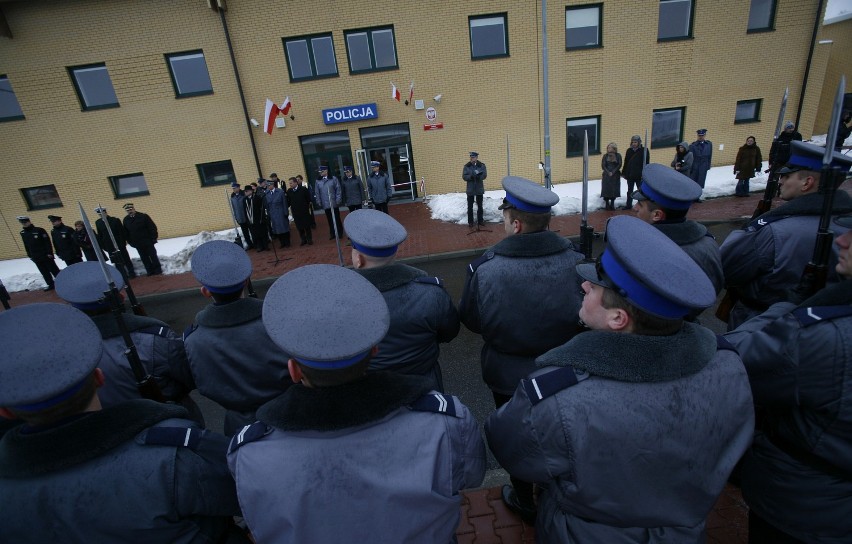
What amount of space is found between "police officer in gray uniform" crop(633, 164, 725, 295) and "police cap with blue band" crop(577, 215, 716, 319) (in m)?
1.52

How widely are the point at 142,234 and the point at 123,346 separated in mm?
9776

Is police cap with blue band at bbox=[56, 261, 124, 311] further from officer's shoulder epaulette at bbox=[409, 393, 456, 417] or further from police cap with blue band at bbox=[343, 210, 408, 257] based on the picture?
officer's shoulder epaulette at bbox=[409, 393, 456, 417]

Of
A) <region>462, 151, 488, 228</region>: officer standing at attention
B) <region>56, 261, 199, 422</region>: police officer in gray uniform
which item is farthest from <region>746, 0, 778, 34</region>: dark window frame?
<region>56, 261, 199, 422</region>: police officer in gray uniform

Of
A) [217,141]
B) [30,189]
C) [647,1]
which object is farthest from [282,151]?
[647,1]

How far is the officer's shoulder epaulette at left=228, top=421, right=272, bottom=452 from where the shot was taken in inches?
53.3

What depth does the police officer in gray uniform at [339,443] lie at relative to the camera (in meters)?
1.26

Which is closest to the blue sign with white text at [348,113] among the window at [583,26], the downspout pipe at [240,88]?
the downspout pipe at [240,88]

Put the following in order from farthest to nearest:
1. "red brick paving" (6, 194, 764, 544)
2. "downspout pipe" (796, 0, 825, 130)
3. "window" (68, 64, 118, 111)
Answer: "downspout pipe" (796, 0, 825, 130) → "window" (68, 64, 118, 111) → "red brick paving" (6, 194, 764, 544)

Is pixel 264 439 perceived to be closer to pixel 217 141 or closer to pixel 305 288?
pixel 305 288

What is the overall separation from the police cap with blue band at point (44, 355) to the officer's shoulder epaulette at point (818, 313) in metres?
2.55

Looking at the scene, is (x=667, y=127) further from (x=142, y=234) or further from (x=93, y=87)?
(x=93, y=87)

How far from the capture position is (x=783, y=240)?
2.68 metres

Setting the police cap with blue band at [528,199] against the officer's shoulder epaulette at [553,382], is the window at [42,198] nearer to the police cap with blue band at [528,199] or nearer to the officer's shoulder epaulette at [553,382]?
the police cap with blue band at [528,199]

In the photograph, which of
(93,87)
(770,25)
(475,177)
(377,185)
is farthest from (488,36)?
(93,87)
